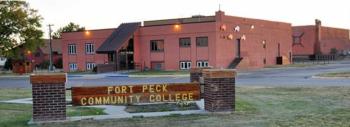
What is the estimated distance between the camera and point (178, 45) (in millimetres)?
52500

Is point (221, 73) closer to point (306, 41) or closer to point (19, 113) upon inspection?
point (19, 113)

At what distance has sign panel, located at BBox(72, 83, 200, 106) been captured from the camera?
1266 centimetres

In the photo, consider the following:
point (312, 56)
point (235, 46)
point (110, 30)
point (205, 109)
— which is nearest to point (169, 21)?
point (110, 30)

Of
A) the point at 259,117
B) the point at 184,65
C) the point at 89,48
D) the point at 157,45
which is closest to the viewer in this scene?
the point at 259,117

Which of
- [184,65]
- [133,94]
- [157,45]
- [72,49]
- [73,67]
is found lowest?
[73,67]

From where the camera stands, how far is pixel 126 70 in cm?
5494

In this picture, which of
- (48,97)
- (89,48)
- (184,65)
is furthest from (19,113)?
(89,48)

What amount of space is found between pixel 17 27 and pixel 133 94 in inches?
1966

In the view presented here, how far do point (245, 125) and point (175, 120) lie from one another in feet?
5.77

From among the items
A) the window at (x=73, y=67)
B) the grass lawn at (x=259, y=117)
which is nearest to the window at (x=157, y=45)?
the window at (x=73, y=67)

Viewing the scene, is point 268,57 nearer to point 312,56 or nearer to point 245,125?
point 312,56

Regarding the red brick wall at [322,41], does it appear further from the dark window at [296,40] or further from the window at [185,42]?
the window at [185,42]

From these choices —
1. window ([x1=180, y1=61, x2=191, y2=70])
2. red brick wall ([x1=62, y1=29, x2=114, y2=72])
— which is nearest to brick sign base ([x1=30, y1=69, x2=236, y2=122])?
window ([x1=180, y1=61, x2=191, y2=70])

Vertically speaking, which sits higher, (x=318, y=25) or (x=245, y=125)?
(x=318, y=25)
